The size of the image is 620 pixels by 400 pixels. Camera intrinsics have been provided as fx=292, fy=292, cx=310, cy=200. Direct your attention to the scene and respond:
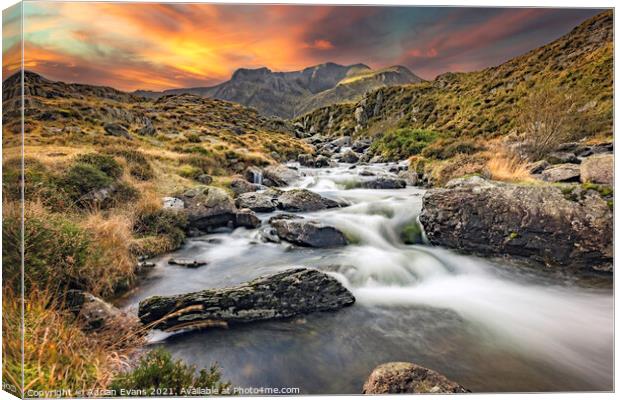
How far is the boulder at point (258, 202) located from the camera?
4.71 metres

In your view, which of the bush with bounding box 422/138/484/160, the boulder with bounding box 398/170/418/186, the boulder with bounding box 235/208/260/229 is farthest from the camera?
the boulder with bounding box 398/170/418/186

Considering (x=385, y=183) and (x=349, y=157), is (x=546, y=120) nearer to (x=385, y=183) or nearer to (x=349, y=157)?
(x=385, y=183)

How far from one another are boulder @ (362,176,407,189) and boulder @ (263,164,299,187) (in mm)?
1379

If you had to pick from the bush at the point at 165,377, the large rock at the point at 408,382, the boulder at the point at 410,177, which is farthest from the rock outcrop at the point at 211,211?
the large rock at the point at 408,382

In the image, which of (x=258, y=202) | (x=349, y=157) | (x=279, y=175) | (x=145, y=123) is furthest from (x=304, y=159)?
(x=145, y=123)

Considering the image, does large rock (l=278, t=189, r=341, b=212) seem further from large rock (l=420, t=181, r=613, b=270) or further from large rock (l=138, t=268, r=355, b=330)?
large rock (l=138, t=268, r=355, b=330)

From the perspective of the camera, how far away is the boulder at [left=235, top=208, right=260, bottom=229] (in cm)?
448

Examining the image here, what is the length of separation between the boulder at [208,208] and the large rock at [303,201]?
796 mm

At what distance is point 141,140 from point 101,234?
218 cm

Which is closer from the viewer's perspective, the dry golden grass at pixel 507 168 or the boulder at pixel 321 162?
the dry golden grass at pixel 507 168

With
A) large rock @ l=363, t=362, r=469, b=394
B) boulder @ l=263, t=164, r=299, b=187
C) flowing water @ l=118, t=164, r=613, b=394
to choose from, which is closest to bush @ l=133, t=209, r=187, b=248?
flowing water @ l=118, t=164, r=613, b=394

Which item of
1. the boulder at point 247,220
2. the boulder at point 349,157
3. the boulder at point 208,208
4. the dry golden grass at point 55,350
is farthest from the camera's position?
the boulder at point 349,157

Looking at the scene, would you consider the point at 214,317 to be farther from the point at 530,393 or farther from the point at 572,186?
the point at 572,186

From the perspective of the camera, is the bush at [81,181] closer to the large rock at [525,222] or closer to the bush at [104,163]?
the bush at [104,163]
